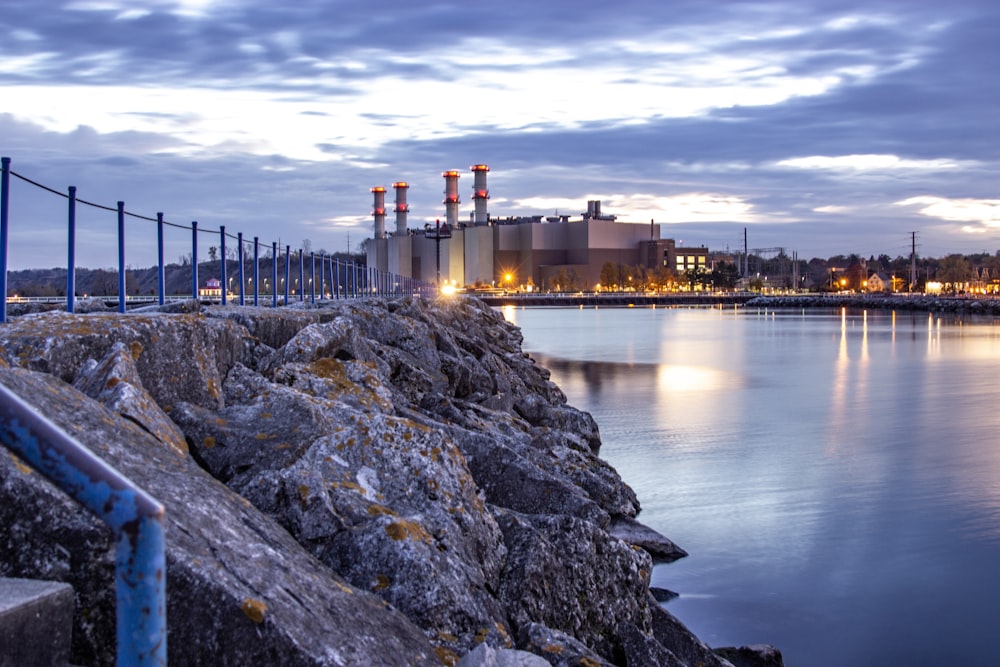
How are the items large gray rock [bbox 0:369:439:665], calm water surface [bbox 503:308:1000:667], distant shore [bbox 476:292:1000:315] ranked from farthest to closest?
distant shore [bbox 476:292:1000:315] → calm water surface [bbox 503:308:1000:667] → large gray rock [bbox 0:369:439:665]

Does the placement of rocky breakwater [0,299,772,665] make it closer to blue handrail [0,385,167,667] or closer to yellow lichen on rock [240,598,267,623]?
yellow lichen on rock [240,598,267,623]

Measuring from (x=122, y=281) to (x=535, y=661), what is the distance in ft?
21.2

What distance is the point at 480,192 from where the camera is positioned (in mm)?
137500

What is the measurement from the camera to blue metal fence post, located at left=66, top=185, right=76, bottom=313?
7.24 m

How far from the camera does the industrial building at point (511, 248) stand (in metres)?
132

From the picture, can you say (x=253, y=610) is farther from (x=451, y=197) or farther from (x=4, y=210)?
(x=451, y=197)

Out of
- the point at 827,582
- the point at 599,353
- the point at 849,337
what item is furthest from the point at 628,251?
the point at 827,582

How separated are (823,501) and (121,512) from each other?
37.9 feet

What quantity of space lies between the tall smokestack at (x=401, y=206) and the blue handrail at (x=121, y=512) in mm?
141223

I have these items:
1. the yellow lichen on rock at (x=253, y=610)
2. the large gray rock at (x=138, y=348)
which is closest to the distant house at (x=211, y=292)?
the large gray rock at (x=138, y=348)

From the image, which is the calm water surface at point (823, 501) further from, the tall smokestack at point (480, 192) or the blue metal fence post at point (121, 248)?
the tall smokestack at point (480, 192)

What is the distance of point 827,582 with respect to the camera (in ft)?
28.8

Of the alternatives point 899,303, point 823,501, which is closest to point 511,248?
point 899,303

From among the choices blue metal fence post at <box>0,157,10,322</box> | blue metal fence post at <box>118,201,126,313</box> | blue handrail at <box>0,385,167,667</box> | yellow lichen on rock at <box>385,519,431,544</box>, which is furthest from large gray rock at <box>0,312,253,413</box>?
blue metal fence post at <box>118,201,126,313</box>
